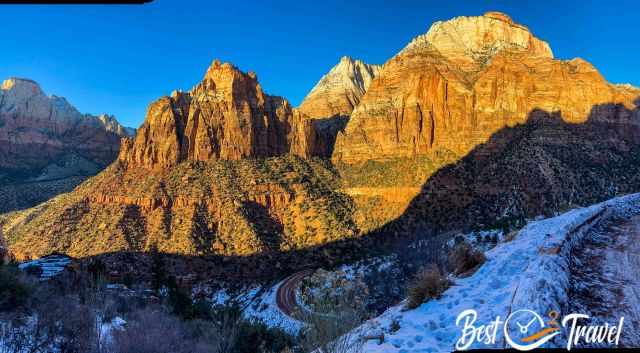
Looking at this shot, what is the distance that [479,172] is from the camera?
5731cm

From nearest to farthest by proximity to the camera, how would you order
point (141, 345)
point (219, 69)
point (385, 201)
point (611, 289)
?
point (611, 289)
point (141, 345)
point (385, 201)
point (219, 69)

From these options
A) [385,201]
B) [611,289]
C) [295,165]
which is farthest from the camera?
[295,165]

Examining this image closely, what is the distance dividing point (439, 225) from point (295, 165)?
33.2m

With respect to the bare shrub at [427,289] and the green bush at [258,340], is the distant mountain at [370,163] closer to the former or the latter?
the green bush at [258,340]

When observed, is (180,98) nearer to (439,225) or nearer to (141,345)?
(439,225)

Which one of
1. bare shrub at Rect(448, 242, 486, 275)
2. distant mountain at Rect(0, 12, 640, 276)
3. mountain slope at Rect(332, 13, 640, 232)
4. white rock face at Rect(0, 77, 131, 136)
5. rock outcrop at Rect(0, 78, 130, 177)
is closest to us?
bare shrub at Rect(448, 242, 486, 275)

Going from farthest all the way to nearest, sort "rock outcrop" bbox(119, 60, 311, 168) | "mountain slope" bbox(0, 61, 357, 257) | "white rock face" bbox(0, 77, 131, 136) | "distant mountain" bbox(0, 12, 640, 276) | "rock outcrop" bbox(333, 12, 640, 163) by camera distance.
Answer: "white rock face" bbox(0, 77, 131, 136), "rock outcrop" bbox(119, 60, 311, 168), "rock outcrop" bbox(333, 12, 640, 163), "mountain slope" bbox(0, 61, 357, 257), "distant mountain" bbox(0, 12, 640, 276)

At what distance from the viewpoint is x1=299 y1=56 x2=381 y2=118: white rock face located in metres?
120

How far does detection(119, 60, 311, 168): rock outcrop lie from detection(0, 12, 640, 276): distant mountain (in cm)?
29

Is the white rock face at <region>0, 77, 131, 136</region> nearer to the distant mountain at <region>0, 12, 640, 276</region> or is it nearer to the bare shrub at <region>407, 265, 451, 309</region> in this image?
the distant mountain at <region>0, 12, 640, 276</region>

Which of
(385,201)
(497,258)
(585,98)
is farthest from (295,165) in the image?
(497,258)

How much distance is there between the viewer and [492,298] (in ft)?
28.1

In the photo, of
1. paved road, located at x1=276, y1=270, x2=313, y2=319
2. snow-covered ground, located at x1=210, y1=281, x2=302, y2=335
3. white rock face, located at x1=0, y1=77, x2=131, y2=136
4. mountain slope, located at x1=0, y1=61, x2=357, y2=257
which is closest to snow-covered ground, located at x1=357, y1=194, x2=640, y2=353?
snow-covered ground, located at x1=210, y1=281, x2=302, y2=335

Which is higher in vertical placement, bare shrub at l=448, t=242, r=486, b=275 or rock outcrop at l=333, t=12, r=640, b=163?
rock outcrop at l=333, t=12, r=640, b=163
